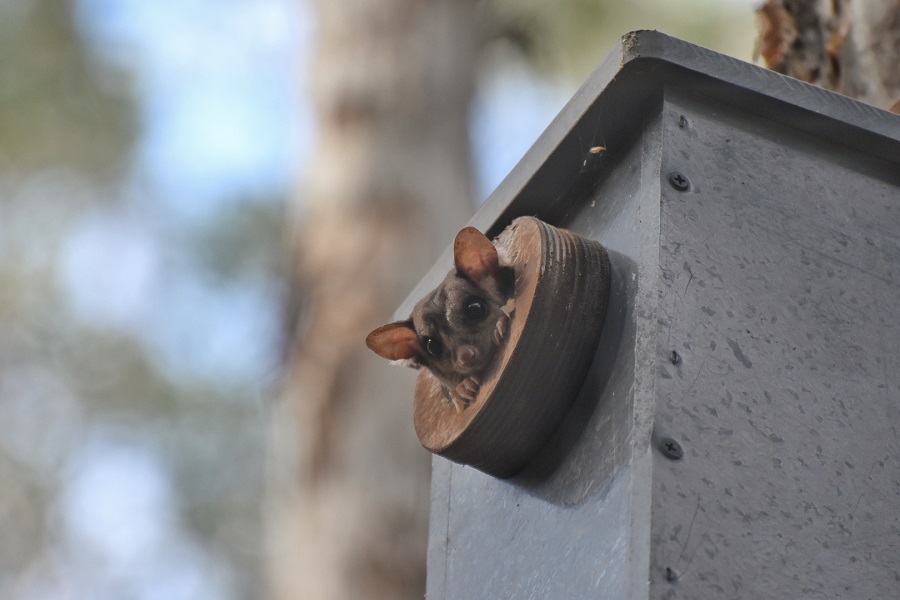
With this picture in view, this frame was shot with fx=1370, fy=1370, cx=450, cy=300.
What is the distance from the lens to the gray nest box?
7.18 ft

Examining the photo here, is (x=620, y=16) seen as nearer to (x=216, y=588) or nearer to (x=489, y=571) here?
(x=216, y=588)

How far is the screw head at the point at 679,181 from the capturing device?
253 cm

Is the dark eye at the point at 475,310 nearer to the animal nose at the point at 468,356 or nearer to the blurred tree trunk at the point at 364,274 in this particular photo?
the animal nose at the point at 468,356

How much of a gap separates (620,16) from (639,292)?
19.2ft

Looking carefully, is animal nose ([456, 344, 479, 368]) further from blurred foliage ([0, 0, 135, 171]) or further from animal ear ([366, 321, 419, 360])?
blurred foliage ([0, 0, 135, 171])

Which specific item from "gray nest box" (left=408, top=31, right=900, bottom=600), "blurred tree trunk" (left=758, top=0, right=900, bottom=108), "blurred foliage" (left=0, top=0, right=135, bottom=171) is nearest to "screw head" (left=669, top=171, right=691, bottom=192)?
"gray nest box" (left=408, top=31, right=900, bottom=600)

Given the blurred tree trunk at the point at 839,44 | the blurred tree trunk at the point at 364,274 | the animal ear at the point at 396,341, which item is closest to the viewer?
the animal ear at the point at 396,341

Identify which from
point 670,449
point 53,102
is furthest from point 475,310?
point 53,102

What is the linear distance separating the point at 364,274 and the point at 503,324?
3.19 meters

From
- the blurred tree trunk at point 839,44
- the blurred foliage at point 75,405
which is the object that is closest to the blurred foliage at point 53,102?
the blurred foliage at point 75,405

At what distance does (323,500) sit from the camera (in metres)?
5.38

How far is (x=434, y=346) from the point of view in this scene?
2.74 meters

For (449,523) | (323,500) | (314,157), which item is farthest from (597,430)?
(314,157)

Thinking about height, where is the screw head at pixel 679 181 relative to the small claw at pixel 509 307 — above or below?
above
